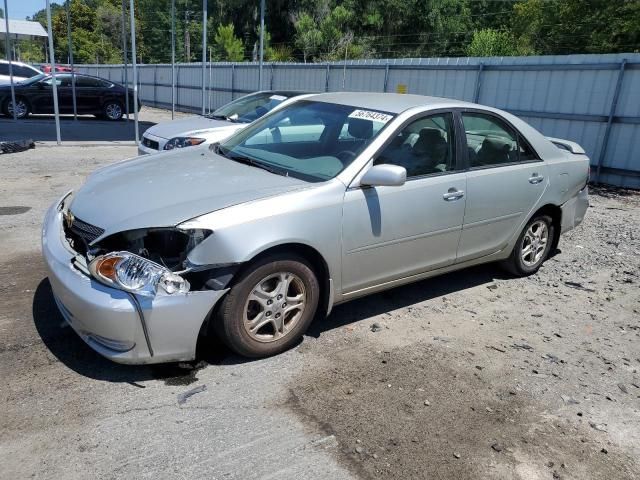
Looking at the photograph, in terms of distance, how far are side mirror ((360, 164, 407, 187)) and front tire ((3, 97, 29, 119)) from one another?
1767 cm

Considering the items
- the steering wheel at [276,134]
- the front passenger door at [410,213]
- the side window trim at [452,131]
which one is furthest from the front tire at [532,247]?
the steering wheel at [276,134]

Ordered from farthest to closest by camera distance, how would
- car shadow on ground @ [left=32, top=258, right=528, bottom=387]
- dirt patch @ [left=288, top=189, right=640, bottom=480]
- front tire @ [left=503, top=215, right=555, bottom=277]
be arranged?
1. front tire @ [left=503, top=215, right=555, bottom=277]
2. car shadow on ground @ [left=32, top=258, right=528, bottom=387]
3. dirt patch @ [left=288, top=189, right=640, bottom=480]

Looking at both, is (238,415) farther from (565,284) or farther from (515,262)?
(565,284)

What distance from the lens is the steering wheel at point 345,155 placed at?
391 cm

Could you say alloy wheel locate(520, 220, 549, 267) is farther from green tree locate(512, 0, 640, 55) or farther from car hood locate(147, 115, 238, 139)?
green tree locate(512, 0, 640, 55)

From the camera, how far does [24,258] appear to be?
517 cm

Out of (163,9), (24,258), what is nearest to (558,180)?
(24,258)

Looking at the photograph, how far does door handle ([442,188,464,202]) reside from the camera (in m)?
4.28

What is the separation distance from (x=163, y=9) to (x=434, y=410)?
211 ft

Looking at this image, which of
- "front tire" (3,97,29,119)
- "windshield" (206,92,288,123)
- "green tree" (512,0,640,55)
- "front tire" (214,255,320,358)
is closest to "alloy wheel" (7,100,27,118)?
"front tire" (3,97,29,119)

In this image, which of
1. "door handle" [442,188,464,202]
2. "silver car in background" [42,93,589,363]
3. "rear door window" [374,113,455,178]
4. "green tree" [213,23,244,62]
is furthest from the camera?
"green tree" [213,23,244,62]

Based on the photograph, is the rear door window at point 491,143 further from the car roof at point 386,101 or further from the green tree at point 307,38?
the green tree at point 307,38

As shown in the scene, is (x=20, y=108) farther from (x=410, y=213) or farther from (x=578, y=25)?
(x=578, y=25)

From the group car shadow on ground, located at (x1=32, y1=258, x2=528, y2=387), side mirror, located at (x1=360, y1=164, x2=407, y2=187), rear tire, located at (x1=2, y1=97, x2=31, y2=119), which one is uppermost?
side mirror, located at (x1=360, y1=164, x2=407, y2=187)
